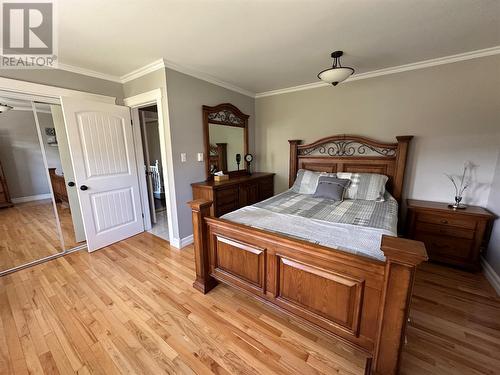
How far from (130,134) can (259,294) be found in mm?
2853

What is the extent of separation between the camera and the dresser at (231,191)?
9.21 feet

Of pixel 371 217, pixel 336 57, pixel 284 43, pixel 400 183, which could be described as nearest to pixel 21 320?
pixel 371 217

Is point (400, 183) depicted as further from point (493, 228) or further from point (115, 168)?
point (115, 168)

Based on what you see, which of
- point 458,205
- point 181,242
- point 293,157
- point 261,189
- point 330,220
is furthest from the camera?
point 261,189

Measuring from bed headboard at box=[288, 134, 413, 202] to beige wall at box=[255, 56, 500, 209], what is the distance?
15cm

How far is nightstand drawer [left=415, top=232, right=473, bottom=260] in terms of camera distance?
7.27 ft

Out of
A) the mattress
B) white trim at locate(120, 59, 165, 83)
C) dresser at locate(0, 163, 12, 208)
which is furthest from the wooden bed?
dresser at locate(0, 163, 12, 208)

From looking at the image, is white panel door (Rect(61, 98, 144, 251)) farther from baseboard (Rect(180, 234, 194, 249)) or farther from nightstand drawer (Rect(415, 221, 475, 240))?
nightstand drawer (Rect(415, 221, 475, 240))

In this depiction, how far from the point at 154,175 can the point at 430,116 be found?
5.45m

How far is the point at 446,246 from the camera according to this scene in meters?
2.30

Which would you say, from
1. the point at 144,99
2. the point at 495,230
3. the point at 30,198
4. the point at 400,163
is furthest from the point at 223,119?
the point at 30,198

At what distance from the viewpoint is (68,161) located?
9.27 ft

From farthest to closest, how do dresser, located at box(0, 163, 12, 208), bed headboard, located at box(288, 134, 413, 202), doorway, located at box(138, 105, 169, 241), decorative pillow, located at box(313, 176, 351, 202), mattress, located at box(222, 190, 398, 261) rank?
dresser, located at box(0, 163, 12, 208)
doorway, located at box(138, 105, 169, 241)
bed headboard, located at box(288, 134, 413, 202)
decorative pillow, located at box(313, 176, 351, 202)
mattress, located at box(222, 190, 398, 261)

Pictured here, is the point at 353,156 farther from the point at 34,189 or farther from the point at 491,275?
the point at 34,189
